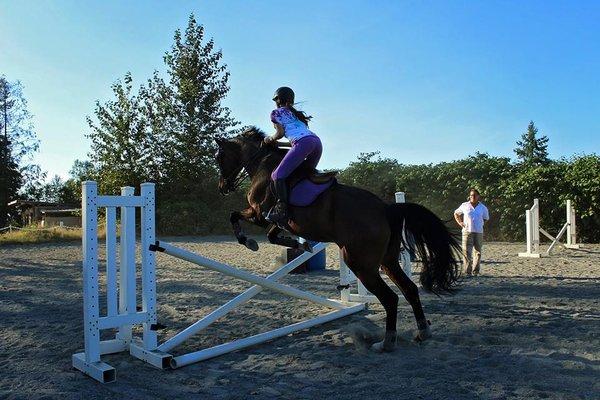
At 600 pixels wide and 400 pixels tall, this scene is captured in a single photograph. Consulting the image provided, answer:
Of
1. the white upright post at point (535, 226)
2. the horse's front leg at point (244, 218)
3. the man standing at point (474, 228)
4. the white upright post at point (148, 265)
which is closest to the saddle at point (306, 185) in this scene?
the horse's front leg at point (244, 218)

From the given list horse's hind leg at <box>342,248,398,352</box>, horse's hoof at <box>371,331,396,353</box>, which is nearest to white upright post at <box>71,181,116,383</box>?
horse's hind leg at <box>342,248,398,352</box>

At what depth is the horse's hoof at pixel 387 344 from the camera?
15.0 ft

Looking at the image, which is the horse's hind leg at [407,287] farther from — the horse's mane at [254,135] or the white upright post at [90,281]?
the white upright post at [90,281]

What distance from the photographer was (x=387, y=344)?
15.1 feet

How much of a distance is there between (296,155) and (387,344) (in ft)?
6.24

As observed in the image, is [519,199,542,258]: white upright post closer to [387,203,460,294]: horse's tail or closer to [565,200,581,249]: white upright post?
[565,200,581,249]: white upright post

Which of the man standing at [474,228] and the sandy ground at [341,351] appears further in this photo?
the man standing at [474,228]

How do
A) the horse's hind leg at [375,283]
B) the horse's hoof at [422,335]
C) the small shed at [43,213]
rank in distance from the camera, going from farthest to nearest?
the small shed at [43,213], the horse's hoof at [422,335], the horse's hind leg at [375,283]

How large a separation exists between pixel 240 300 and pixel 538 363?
271 cm

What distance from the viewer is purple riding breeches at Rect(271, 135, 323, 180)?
15.5ft

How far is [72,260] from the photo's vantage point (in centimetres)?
1335

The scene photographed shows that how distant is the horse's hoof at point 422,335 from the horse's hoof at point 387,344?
35 centimetres

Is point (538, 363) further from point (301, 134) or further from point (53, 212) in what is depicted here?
point (53, 212)

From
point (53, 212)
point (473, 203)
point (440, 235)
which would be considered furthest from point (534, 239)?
point (53, 212)
